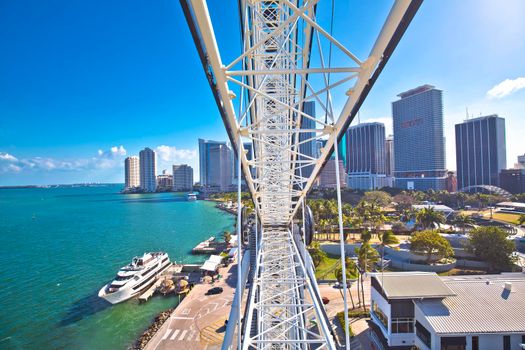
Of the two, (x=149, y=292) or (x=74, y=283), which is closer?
(x=149, y=292)

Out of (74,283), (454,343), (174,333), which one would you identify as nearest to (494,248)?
(454,343)

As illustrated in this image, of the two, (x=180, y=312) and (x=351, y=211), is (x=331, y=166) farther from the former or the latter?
(x=180, y=312)

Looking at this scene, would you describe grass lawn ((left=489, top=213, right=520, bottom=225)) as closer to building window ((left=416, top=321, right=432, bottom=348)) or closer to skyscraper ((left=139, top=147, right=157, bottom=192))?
building window ((left=416, top=321, right=432, bottom=348))

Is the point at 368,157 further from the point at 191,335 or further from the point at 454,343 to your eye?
the point at 191,335

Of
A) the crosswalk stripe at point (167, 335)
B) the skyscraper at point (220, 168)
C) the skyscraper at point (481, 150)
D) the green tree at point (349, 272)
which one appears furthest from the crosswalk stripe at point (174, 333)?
the skyscraper at point (220, 168)

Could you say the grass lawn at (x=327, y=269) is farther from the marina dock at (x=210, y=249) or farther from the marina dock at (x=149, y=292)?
the marina dock at (x=149, y=292)

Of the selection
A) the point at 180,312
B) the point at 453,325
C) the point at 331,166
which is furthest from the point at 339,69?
the point at 331,166
